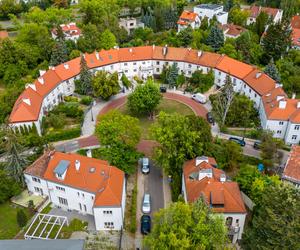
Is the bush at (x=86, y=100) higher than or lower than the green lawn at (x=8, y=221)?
higher

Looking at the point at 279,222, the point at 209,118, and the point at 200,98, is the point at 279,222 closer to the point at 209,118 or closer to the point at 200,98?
the point at 209,118

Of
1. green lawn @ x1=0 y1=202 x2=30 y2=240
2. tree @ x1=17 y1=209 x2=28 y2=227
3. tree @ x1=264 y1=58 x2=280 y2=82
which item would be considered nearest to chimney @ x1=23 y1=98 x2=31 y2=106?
green lawn @ x1=0 y1=202 x2=30 y2=240

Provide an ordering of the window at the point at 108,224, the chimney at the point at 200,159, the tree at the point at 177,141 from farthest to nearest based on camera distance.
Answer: the tree at the point at 177,141 < the chimney at the point at 200,159 < the window at the point at 108,224

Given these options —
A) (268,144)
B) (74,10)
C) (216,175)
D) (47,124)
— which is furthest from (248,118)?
(74,10)

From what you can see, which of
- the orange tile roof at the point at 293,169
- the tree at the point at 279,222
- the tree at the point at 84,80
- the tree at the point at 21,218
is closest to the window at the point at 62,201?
the tree at the point at 21,218

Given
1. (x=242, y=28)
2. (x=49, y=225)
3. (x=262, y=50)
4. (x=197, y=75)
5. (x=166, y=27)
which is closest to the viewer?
(x=49, y=225)

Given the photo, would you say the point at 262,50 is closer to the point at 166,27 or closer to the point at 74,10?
the point at 166,27

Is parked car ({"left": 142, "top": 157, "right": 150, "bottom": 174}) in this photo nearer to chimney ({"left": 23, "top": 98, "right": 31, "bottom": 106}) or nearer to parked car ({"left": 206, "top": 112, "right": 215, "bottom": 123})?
parked car ({"left": 206, "top": 112, "right": 215, "bottom": 123})

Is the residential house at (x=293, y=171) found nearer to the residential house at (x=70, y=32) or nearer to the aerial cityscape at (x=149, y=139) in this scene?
the aerial cityscape at (x=149, y=139)
